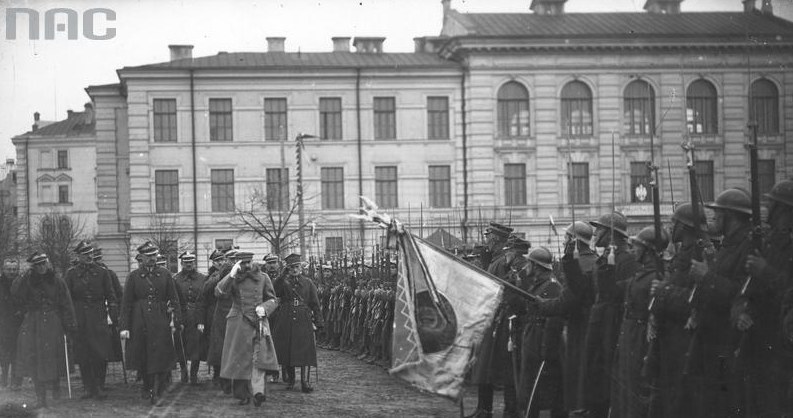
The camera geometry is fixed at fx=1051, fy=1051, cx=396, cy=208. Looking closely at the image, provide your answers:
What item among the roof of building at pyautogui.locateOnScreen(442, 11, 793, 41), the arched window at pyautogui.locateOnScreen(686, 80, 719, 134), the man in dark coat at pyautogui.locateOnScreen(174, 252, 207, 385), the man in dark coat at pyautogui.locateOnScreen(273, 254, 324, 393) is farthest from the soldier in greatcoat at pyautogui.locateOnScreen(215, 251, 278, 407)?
the arched window at pyautogui.locateOnScreen(686, 80, 719, 134)

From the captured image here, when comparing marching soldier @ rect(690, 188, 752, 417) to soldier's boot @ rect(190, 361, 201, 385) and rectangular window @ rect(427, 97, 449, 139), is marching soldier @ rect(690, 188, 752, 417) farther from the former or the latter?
rectangular window @ rect(427, 97, 449, 139)

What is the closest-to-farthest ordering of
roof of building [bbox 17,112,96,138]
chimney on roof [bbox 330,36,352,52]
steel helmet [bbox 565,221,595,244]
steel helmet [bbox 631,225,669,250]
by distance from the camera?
steel helmet [bbox 631,225,669,250] < steel helmet [bbox 565,221,595,244] < chimney on roof [bbox 330,36,352,52] < roof of building [bbox 17,112,96,138]

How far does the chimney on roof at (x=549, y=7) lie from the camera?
155ft

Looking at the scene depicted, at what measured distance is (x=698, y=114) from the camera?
146ft

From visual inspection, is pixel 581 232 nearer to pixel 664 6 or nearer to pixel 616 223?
pixel 616 223

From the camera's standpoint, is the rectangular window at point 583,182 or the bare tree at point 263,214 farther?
the rectangular window at point 583,182

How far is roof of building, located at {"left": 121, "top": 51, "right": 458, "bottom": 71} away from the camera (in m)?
44.2

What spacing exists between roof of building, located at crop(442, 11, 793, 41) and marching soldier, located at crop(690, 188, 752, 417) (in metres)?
35.3

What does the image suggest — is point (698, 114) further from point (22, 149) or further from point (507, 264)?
point (22, 149)

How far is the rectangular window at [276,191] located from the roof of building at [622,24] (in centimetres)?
992

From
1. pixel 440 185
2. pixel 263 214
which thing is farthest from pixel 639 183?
pixel 263 214

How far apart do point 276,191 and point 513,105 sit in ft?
34.7

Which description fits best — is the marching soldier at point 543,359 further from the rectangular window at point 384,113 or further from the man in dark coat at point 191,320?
the rectangular window at point 384,113

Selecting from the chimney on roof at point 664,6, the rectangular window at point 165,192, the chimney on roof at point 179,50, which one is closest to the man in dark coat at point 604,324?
the rectangular window at point 165,192
